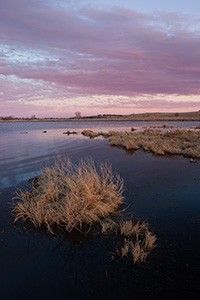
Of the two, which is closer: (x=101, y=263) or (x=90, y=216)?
(x=101, y=263)

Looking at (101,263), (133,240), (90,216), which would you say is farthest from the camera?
(90,216)

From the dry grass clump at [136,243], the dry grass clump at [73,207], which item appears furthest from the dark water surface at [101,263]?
the dry grass clump at [73,207]

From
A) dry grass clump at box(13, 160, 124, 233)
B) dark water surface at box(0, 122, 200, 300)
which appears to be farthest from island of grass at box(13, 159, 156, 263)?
dark water surface at box(0, 122, 200, 300)

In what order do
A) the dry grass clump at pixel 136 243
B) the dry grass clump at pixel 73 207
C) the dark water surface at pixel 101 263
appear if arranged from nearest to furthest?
the dark water surface at pixel 101 263 < the dry grass clump at pixel 136 243 < the dry grass clump at pixel 73 207

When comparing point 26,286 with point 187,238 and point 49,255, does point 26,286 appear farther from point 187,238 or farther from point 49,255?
point 187,238

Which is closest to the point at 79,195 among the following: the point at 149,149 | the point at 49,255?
the point at 49,255

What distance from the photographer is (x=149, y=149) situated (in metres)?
18.8

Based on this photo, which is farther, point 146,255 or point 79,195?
point 79,195

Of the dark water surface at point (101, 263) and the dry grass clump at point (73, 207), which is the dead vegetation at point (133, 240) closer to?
the dark water surface at point (101, 263)

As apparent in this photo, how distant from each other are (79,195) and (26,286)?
3018 mm

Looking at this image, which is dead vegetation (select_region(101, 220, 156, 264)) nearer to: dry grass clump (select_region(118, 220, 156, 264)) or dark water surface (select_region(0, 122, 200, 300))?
dry grass clump (select_region(118, 220, 156, 264))

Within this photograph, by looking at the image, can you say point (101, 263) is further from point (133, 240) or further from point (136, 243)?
point (133, 240)

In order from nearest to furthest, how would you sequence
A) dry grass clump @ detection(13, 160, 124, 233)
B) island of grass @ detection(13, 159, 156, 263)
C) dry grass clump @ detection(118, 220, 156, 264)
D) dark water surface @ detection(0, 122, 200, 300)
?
dark water surface @ detection(0, 122, 200, 300)
dry grass clump @ detection(118, 220, 156, 264)
island of grass @ detection(13, 159, 156, 263)
dry grass clump @ detection(13, 160, 124, 233)

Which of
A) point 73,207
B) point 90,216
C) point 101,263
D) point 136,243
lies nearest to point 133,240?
point 136,243
